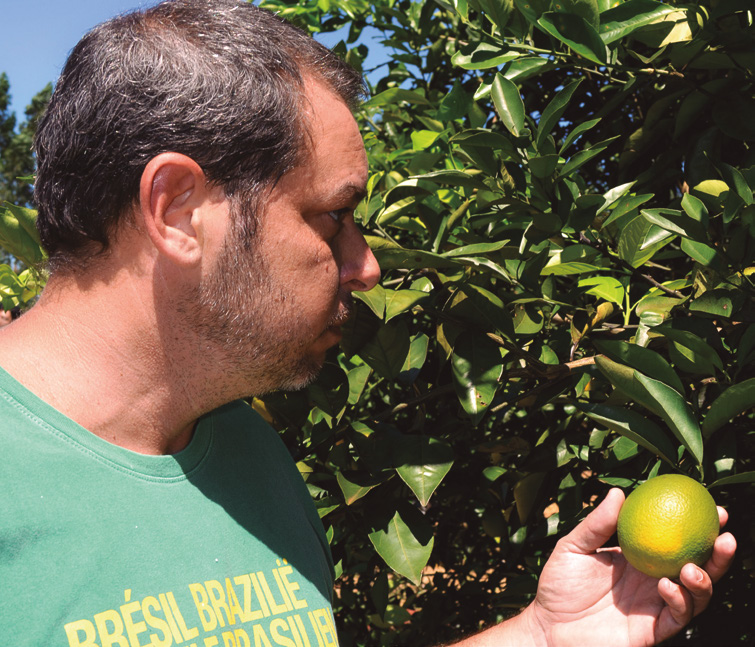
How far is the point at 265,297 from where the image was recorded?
1253 mm

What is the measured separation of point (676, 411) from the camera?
1193 mm

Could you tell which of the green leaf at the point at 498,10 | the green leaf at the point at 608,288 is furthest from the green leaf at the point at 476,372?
the green leaf at the point at 498,10

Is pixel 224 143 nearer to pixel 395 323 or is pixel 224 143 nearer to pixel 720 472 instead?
pixel 395 323

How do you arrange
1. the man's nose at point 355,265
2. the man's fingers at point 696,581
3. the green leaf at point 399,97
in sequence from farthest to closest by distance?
the green leaf at point 399,97, the man's nose at point 355,265, the man's fingers at point 696,581

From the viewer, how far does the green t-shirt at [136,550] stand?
3.22 feet

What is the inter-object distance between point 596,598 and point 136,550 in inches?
29.5

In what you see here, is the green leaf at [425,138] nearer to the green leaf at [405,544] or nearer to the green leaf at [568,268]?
the green leaf at [568,268]

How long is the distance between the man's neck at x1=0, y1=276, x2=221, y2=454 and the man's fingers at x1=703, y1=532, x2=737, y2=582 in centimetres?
83

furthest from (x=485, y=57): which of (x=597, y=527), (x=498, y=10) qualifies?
(x=597, y=527)

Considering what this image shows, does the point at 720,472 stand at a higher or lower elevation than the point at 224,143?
lower

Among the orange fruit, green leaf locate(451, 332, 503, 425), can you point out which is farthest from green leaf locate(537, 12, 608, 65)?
the orange fruit

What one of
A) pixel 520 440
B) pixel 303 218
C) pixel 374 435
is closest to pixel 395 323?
pixel 374 435

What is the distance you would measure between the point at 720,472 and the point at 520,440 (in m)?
0.46

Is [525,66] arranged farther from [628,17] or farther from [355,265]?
[355,265]
